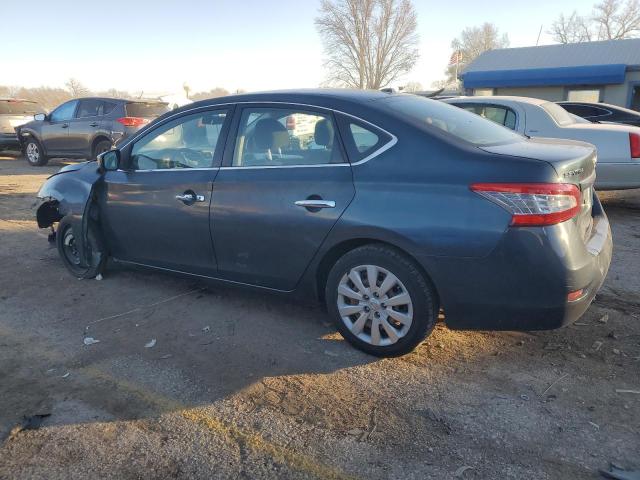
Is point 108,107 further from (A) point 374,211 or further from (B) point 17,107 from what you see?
(A) point 374,211

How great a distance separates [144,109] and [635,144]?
1022cm

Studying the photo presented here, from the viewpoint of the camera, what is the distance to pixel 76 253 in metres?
5.23

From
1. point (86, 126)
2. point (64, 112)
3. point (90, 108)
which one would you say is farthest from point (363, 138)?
point (64, 112)

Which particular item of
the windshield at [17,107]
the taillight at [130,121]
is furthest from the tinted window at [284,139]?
the windshield at [17,107]

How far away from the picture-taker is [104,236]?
494 cm

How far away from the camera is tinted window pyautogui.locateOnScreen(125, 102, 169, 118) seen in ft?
40.9

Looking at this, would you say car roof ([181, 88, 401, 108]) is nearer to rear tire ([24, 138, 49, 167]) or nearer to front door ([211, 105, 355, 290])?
front door ([211, 105, 355, 290])

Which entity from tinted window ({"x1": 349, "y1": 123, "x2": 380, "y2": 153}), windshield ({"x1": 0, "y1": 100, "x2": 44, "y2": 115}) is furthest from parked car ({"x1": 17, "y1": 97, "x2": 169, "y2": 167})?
tinted window ({"x1": 349, "y1": 123, "x2": 380, "y2": 153})

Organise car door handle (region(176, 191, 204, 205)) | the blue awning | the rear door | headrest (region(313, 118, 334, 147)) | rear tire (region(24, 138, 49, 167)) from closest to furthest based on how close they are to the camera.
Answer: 1. headrest (region(313, 118, 334, 147))
2. car door handle (region(176, 191, 204, 205))
3. the rear door
4. rear tire (region(24, 138, 49, 167))
5. the blue awning

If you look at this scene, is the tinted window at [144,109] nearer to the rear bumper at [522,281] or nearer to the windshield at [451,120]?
the windshield at [451,120]

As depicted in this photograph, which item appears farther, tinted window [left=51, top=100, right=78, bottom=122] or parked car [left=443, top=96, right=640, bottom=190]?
tinted window [left=51, top=100, right=78, bottom=122]

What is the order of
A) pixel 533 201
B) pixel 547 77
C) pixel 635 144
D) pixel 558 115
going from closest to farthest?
pixel 533 201, pixel 635 144, pixel 558 115, pixel 547 77

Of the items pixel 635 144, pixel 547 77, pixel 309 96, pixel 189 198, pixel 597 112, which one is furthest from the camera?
pixel 547 77

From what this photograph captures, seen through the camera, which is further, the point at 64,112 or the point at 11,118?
the point at 11,118
